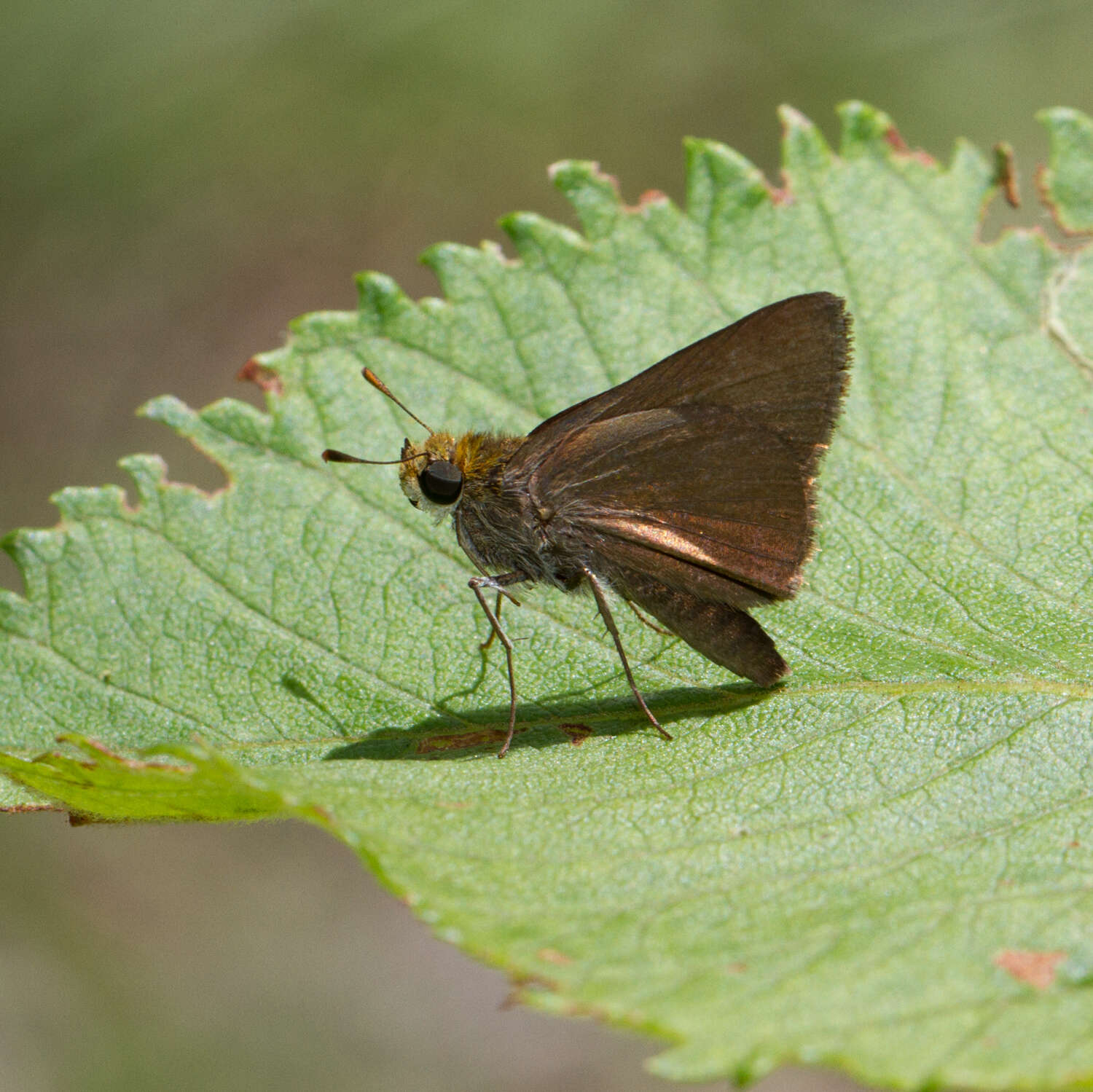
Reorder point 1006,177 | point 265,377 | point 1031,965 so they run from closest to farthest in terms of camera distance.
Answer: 1. point 1031,965
2. point 265,377
3. point 1006,177

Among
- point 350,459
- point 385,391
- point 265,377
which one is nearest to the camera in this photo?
point 350,459

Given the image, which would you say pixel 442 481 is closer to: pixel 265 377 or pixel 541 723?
pixel 541 723

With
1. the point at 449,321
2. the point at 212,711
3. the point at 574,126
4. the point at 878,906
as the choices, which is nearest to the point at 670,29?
the point at 574,126

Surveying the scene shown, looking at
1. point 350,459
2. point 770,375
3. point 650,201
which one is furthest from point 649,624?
point 650,201

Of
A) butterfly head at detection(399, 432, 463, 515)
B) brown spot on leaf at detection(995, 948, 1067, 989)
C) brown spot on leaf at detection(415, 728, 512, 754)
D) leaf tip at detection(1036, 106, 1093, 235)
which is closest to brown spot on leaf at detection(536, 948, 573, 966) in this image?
brown spot on leaf at detection(995, 948, 1067, 989)

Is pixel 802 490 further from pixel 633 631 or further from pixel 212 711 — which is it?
pixel 212 711

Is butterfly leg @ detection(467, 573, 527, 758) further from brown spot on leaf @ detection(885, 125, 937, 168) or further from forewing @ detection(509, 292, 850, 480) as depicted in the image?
brown spot on leaf @ detection(885, 125, 937, 168)
